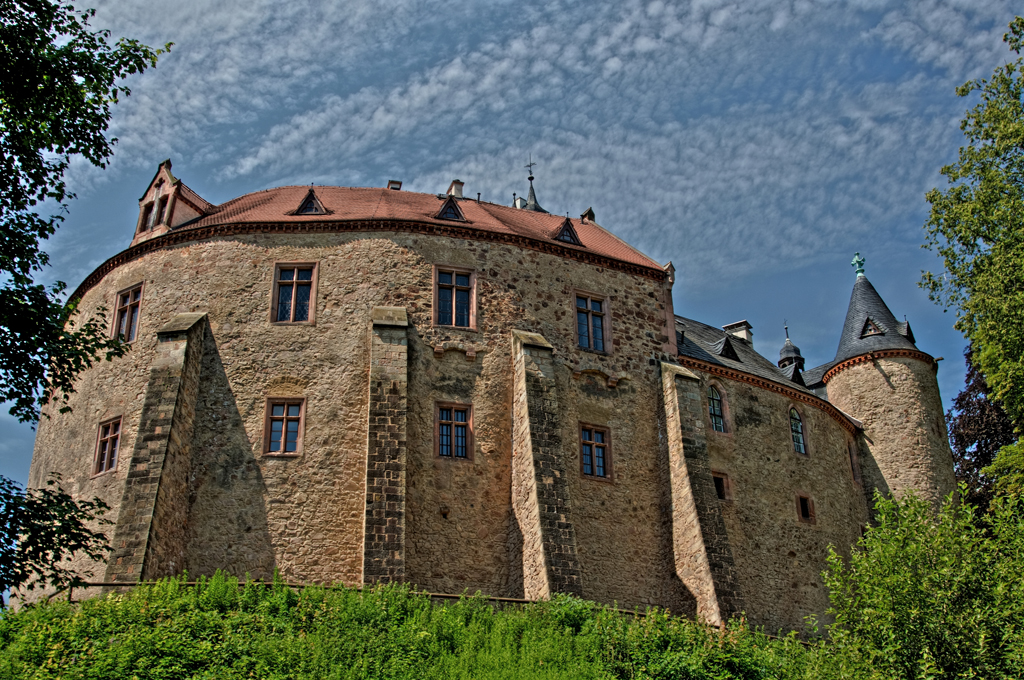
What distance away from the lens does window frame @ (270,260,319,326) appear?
81.7ft

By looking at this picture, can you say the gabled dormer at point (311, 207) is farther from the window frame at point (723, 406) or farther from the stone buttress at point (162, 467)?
the window frame at point (723, 406)

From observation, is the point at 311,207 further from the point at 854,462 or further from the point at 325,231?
the point at 854,462

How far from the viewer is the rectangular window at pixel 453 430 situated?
24.2m

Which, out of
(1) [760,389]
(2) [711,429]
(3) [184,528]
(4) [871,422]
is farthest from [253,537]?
(4) [871,422]

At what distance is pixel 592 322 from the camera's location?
90.1 feet

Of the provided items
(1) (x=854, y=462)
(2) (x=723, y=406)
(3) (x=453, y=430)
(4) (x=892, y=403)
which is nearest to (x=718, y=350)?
(2) (x=723, y=406)

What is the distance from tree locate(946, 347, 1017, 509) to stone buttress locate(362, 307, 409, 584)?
847 inches

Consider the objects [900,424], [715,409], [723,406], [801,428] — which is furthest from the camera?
[900,424]

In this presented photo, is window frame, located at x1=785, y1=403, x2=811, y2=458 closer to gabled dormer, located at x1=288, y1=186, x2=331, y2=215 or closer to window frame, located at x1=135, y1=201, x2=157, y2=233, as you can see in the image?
gabled dormer, located at x1=288, y1=186, x2=331, y2=215

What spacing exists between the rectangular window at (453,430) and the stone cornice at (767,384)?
760 cm

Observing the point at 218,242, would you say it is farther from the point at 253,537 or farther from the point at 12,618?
the point at 12,618

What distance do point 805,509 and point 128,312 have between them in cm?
2176

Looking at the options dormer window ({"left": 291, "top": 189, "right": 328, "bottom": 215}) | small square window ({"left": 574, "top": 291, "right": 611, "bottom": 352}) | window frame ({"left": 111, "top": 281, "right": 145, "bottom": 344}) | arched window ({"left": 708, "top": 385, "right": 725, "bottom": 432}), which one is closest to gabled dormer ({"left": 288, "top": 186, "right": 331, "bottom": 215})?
dormer window ({"left": 291, "top": 189, "right": 328, "bottom": 215})

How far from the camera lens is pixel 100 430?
990 inches
